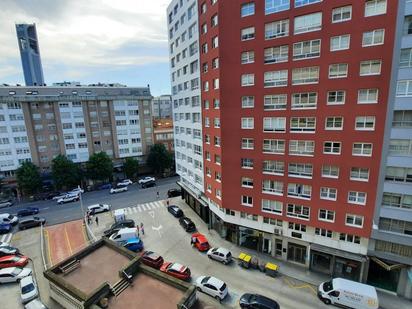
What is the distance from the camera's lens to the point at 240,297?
24188 mm

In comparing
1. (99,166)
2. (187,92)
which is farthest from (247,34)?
(99,166)

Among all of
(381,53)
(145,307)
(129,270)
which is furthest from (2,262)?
(381,53)

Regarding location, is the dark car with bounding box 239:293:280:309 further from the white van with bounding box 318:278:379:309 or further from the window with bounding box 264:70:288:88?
the window with bounding box 264:70:288:88

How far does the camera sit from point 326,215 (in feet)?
85.0

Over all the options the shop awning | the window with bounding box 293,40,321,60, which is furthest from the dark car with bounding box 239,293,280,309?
the window with bounding box 293,40,321,60

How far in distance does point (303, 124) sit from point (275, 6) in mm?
13287

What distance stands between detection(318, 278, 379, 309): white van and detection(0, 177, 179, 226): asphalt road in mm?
39082

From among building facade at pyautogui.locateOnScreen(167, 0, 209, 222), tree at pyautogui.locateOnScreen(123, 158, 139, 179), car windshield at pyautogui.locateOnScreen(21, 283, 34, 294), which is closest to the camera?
car windshield at pyautogui.locateOnScreen(21, 283, 34, 294)

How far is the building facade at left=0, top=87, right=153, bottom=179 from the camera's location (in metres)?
57.7

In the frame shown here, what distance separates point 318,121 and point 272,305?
19.0m

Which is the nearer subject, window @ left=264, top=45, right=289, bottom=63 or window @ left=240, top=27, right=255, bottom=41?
window @ left=264, top=45, right=289, bottom=63

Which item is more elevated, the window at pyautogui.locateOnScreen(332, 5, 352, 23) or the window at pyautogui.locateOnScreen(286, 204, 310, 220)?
the window at pyautogui.locateOnScreen(332, 5, 352, 23)

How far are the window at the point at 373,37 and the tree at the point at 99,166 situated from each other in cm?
6060

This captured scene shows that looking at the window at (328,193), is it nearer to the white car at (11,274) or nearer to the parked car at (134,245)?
the parked car at (134,245)
